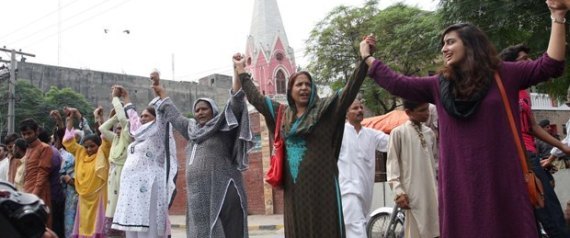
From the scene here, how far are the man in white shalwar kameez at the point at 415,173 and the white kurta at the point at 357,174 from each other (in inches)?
22.0

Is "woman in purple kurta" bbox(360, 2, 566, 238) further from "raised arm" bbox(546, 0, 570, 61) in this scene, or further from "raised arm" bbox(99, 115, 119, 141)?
"raised arm" bbox(99, 115, 119, 141)

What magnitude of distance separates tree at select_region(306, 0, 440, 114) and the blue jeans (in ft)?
56.2

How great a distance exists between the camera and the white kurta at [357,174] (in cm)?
508

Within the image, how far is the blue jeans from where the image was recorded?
189 inches

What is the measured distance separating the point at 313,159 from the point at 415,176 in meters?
1.14

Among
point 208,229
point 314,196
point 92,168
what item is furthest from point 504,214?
point 92,168

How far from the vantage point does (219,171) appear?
16.4 feet

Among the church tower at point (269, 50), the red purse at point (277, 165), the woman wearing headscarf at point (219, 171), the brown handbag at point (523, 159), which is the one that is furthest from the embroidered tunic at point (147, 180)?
the church tower at point (269, 50)

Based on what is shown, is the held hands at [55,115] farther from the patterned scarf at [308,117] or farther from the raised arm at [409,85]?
the raised arm at [409,85]

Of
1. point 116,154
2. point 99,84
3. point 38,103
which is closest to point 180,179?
point 116,154

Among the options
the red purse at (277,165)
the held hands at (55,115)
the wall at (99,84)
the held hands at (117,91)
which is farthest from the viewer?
the wall at (99,84)

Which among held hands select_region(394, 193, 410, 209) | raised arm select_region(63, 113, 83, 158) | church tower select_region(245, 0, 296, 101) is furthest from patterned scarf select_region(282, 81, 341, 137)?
church tower select_region(245, 0, 296, 101)

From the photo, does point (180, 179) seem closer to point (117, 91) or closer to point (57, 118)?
point (57, 118)

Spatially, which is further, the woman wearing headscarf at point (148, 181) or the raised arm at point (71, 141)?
the raised arm at point (71, 141)
